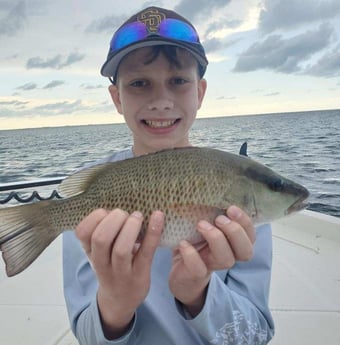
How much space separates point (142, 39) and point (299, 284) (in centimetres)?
268

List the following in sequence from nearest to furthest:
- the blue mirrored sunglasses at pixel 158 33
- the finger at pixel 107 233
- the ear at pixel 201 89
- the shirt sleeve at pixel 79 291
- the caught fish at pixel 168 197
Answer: the finger at pixel 107 233 < the caught fish at pixel 168 197 < the shirt sleeve at pixel 79 291 < the blue mirrored sunglasses at pixel 158 33 < the ear at pixel 201 89

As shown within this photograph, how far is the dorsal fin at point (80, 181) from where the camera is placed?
1.83 metres

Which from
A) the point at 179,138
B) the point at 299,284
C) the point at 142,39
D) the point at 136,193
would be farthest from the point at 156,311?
the point at 299,284

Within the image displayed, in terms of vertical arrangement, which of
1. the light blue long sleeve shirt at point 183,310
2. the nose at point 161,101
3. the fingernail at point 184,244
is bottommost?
the light blue long sleeve shirt at point 183,310

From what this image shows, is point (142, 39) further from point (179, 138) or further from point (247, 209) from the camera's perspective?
point (247, 209)

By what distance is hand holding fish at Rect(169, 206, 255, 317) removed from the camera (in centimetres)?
148

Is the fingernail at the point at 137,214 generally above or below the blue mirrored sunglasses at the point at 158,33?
below

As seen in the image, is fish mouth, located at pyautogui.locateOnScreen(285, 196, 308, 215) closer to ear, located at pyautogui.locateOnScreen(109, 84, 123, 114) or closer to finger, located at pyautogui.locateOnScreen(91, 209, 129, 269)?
finger, located at pyautogui.locateOnScreen(91, 209, 129, 269)

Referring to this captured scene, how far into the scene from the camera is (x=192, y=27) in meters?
2.23

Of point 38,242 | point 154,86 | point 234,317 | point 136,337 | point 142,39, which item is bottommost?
point 136,337

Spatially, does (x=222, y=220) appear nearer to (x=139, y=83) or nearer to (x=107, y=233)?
(x=107, y=233)

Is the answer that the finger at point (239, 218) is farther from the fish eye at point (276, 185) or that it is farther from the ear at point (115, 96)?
the ear at point (115, 96)

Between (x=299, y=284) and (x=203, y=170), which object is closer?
(x=203, y=170)

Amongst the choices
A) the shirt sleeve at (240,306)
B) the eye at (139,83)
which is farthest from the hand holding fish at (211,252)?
the eye at (139,83)
